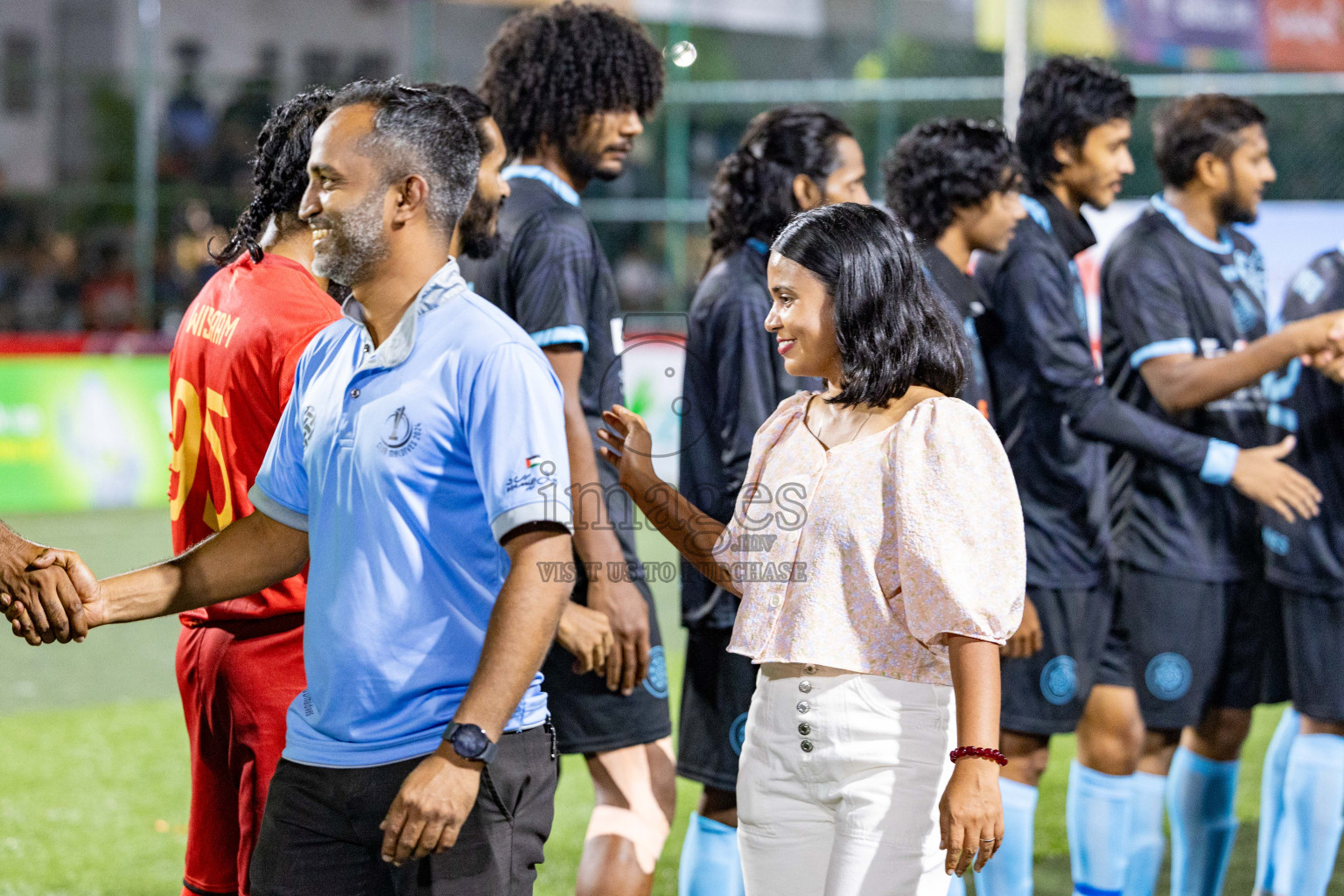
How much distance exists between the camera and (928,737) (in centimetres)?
276

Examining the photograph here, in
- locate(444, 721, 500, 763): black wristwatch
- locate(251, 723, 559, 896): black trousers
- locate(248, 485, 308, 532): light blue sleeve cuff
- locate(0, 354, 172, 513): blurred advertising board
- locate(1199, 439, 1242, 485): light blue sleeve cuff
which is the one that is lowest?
locate(0, 354, 172, 513): blurred advertising board

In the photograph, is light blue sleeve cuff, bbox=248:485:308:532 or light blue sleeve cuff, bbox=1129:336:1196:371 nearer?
light blue sleeve cuff, bbox=248:485:308:532

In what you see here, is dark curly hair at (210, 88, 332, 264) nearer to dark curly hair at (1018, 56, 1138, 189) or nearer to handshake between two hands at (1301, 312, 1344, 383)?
dark curly hair at (1018, 56, 1138, 189)

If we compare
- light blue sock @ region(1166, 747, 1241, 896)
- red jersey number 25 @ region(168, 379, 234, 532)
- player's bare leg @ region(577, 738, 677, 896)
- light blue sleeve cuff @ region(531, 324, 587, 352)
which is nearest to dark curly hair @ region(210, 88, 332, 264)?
red jersey number 25 @ region(168, 379, 234, 532)

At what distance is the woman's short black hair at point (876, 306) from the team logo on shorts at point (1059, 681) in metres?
1.71

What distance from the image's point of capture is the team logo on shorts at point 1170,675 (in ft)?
15.2

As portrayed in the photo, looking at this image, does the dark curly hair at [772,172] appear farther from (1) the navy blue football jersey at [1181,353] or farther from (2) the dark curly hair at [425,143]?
(2) the dark curly hair at [425,143]

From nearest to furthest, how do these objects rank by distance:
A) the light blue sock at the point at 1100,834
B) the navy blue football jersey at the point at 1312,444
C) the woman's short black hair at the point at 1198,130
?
the light blue sock at the point at 1100,834
the navy blue football jersey at the point at 1312,444
the woman's short black hair at the point at 1198,130

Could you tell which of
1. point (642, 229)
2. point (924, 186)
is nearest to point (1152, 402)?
point (924, 186)

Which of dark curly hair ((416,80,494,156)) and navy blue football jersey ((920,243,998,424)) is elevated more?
dark curly hair ((416,80,494,156))

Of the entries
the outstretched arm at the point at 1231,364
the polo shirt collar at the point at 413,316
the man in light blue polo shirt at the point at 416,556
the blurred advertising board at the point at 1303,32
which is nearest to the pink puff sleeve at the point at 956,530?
the man in light blue polo shirt at the point at 416,556

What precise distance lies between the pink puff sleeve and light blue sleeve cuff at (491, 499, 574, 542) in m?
0.63

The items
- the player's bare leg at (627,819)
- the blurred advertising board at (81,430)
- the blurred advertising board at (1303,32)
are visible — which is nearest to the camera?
the player's bare leg at (627,819)

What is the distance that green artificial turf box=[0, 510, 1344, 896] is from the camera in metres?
5.40
